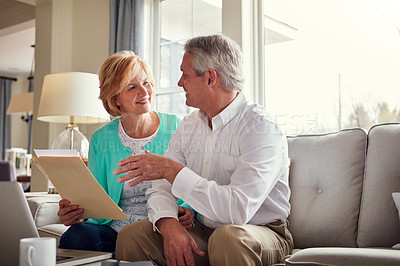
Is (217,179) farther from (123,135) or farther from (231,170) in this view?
(123,135)

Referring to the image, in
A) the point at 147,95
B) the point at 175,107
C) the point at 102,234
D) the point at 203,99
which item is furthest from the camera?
the point at 175,107

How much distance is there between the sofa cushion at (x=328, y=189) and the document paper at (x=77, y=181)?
87cm

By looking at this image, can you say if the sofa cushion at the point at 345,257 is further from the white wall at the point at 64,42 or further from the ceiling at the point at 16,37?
the ceiling at the point at 16,37

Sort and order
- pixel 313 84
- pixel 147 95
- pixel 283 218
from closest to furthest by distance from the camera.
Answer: pixel 283 218
pixel 147 95
pixel 313 84

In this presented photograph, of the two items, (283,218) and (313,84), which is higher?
(313,84)

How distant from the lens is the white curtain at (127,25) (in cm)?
377

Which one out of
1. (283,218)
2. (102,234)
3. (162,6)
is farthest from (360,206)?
(162,6)

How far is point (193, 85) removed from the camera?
1.84 metres

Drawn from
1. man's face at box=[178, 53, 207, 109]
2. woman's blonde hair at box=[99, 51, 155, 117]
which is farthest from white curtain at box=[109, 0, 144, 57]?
man's face at box=[178, 53, 207, 109]

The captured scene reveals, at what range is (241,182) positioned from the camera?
1.57 m

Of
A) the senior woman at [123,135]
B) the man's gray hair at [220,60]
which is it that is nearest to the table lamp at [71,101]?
the senior woman at [123,135]

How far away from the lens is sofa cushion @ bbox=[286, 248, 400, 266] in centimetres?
127

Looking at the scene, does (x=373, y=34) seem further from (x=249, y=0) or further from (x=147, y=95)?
(x=147, y=95)

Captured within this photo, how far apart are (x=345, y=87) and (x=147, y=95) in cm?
135
